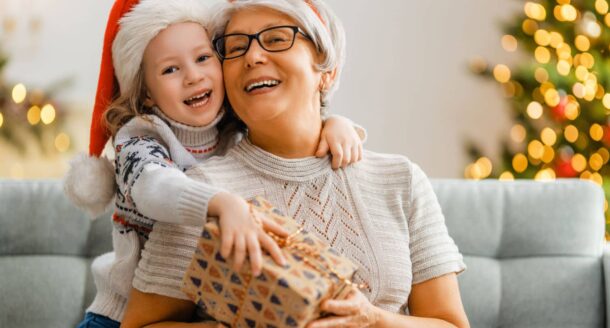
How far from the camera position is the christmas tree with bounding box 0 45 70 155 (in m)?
3.80

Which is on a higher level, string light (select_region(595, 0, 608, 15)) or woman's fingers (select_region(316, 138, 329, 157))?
string light (select_region(595, 0, 608, 15))

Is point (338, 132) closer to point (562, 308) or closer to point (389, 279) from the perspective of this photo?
point (389, 279)

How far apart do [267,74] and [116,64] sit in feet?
1.27

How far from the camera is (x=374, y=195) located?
1719 mm

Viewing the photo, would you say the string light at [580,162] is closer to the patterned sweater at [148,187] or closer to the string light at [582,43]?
the string light at [582,43]

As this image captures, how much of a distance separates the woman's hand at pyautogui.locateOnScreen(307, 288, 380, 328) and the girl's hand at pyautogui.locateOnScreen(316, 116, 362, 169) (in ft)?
1.27

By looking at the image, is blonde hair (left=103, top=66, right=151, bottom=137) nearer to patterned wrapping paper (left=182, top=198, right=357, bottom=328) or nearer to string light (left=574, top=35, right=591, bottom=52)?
patterned wrapping paper (left=182, top=198, right=357, bottom=328)

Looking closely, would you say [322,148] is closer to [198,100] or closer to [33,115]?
[198,100]

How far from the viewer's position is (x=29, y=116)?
12.5 feet

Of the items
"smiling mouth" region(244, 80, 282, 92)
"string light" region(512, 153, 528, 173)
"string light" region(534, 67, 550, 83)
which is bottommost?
"string light" region(512, 153, 528, 173)

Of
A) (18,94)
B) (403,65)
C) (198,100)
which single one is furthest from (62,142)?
(198,100)

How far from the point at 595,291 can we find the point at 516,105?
1556 mm

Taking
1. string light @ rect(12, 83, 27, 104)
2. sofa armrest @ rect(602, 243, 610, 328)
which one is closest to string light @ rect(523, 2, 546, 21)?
sofa armrest @ rect(602, 243, 610, 328)

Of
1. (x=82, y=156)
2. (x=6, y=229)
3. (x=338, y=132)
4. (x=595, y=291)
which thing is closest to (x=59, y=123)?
(x=6, y=229)
